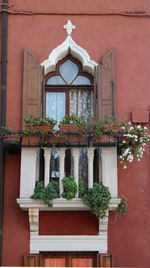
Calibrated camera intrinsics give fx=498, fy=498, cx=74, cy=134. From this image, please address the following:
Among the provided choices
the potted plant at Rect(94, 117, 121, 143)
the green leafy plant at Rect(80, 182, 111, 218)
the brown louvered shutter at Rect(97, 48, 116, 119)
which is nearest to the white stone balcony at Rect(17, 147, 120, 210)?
the green leafy plant at Rect(80, 182, 111, 218)

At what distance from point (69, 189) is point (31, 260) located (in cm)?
130

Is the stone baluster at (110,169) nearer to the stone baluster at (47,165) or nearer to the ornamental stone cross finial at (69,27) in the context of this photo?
the stone baluster at (47,165)

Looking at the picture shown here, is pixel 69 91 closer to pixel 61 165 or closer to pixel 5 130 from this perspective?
pixel 5 130

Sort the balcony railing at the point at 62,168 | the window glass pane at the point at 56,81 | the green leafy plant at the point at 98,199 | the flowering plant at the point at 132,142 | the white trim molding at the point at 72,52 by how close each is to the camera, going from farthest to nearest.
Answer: the window glass pane at the point at 56,81
the white trim molding at the point at 72,52
the flowering plant at the point at 132,142
the balcony railing at the point at 62,168
the green leafy plant at the point at 98,199

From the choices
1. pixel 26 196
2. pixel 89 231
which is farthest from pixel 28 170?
pixel 89 231

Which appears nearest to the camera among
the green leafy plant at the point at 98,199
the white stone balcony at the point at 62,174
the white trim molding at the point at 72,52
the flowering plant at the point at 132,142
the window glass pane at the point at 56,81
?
the green leafy plant at the point at 98,199

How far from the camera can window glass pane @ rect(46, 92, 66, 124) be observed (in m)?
9.04

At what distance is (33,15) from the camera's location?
9312 millimetres

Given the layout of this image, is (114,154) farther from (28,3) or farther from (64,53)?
(28,3)

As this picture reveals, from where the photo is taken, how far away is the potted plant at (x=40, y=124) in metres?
7.95

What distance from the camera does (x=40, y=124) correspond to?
26.1 feet

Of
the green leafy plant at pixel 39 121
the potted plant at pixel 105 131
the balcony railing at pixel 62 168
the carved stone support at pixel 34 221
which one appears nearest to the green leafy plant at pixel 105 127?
the potted plant at pixel 105 131

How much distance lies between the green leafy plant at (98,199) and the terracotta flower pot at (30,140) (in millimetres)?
1153

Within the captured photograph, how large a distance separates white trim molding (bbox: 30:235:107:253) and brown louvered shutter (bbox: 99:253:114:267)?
0.10 m
